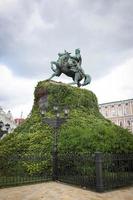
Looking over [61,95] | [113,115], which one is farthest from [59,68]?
[113,115]

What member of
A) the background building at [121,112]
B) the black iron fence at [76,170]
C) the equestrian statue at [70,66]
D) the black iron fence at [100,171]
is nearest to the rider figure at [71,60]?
the equestrian statue at [70,66]

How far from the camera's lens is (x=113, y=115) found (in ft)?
203

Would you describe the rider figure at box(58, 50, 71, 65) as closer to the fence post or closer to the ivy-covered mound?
the ivy-covered mound

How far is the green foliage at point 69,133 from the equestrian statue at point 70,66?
1191 mm

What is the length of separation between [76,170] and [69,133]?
3.18 metres

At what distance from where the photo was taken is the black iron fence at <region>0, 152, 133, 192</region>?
33.6 ft

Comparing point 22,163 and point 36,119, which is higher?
point 36,119

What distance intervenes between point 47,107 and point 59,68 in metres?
3.33

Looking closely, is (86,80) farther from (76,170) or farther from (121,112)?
(121,112)

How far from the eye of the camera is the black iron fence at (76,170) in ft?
33.6

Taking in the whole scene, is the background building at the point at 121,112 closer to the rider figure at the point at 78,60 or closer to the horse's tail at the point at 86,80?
the horse's tail at the point at 86,80

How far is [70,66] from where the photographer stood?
19875 millimetres

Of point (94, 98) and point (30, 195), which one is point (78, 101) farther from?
point (30, 195)

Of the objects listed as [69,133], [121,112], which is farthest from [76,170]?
[121,112]
